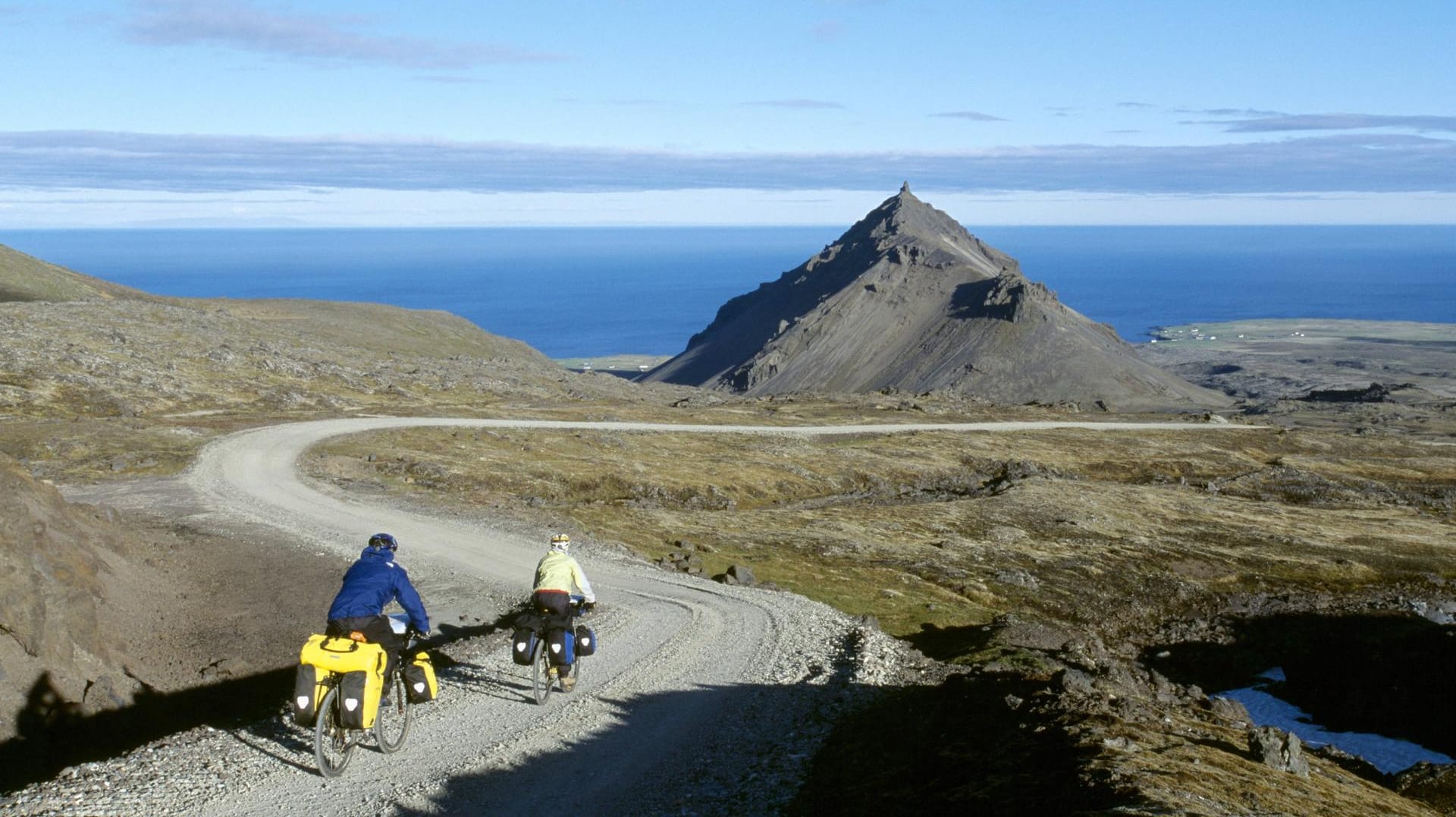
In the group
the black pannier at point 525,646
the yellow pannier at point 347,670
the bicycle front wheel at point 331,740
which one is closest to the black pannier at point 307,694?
the yellow pannier at point 347,670

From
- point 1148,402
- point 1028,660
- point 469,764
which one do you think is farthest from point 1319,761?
point 1148,402

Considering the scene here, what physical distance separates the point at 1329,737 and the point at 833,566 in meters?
19.3

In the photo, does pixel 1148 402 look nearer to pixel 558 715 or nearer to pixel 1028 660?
pixel 1028 660

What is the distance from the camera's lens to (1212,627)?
151ft

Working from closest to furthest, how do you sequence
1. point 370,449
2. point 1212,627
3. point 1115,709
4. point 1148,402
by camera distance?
point 1115,709
point 1212,627
point 370,449
point 1148,402

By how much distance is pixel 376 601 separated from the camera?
16.0 metres

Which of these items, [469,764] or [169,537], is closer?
[469,764]

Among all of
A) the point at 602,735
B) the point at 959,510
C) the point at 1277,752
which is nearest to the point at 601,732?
the point at 602,735

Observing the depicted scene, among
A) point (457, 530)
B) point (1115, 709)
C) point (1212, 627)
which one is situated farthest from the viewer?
point (1212, 627)

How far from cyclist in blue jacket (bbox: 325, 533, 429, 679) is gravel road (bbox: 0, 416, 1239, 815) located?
6.80 ft

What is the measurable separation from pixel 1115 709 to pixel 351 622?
43.5 feet

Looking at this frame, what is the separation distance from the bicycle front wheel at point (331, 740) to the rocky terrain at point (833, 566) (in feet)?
1.74

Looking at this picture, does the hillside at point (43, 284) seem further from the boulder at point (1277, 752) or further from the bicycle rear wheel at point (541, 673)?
the boulder at point (1277, 752)

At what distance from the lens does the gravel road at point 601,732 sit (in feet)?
50.3
